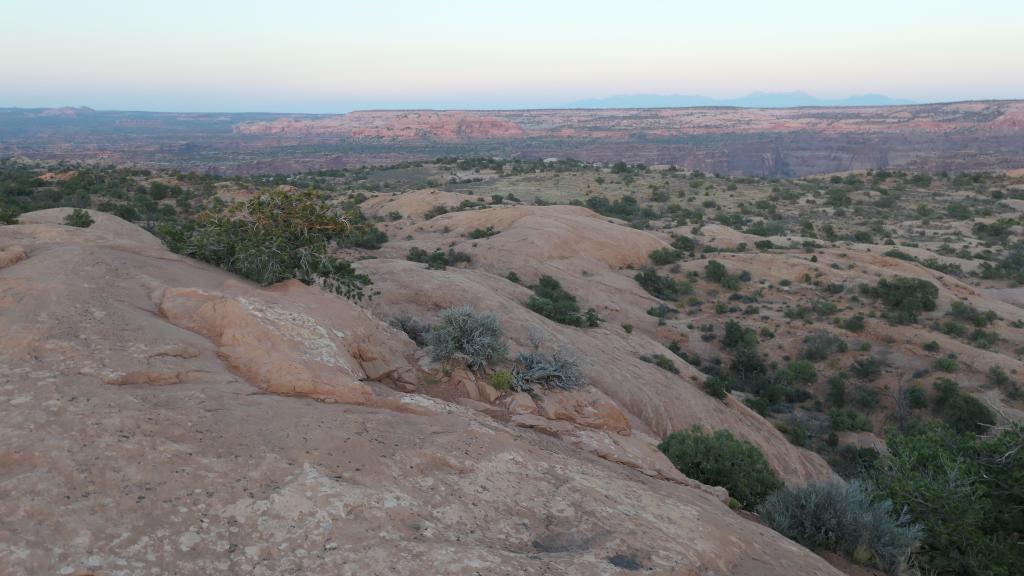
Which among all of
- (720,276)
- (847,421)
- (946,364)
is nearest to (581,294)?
(720,276)

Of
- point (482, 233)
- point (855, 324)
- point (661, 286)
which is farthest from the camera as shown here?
point (482, 233)

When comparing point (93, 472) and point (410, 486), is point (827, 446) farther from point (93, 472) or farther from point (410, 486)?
point (93, 472)

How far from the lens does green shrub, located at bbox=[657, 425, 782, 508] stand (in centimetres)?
830

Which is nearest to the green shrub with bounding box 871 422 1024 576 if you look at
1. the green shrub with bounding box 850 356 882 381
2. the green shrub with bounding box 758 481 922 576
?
the green shrub with bounding box 758 481 922 576

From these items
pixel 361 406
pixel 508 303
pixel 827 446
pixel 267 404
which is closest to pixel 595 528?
pixel 361 406

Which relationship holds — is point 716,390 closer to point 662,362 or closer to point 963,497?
point 662,362

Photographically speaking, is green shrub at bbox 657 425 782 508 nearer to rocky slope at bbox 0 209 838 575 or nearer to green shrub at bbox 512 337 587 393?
rocky slope at bbox 0 209 838 575

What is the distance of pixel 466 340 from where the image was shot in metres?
8.95

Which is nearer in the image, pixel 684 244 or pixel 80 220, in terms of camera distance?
pixel 80 220

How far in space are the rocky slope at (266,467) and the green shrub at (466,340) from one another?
125 cm

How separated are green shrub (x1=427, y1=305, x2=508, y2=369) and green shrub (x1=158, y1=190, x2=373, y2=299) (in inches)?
111

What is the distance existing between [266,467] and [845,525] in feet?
19.7

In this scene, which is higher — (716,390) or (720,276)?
(720,276)

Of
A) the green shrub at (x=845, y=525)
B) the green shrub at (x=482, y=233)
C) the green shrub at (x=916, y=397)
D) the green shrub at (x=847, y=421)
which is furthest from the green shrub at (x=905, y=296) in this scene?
the green shrub at (x=845, y=525)
